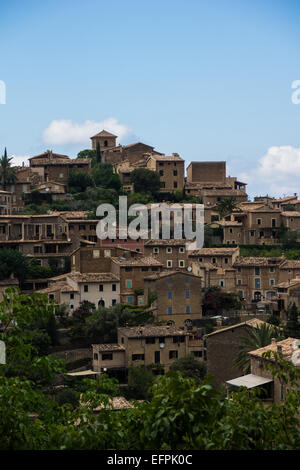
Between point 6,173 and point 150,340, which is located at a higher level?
point 6,173

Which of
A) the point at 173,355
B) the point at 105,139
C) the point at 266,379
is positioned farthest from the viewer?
the point at 105,139

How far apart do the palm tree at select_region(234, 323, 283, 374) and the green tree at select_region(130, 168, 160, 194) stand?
36.3m

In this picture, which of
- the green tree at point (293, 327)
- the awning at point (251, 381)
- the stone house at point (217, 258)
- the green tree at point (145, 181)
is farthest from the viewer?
the green tree at point (145, 181)

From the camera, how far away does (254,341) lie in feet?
122

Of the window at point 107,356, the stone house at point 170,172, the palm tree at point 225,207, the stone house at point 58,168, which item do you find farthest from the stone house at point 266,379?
the stone house at point 58,168

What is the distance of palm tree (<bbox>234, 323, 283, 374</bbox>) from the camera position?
36.4 metres

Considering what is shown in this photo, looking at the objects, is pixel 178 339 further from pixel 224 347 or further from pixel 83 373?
pixel 83 373

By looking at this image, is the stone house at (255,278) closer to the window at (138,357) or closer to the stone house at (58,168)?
the window at (138,357)

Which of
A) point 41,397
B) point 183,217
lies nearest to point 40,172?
point 183,217

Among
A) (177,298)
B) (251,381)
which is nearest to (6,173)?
(177,298)

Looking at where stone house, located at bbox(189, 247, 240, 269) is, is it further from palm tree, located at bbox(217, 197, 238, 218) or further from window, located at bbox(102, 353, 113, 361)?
window, located at bbox(102, 353, 113, 361)

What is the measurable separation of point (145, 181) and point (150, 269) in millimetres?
25625

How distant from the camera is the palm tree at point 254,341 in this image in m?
36.4

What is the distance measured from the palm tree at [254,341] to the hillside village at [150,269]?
0.77 meters
